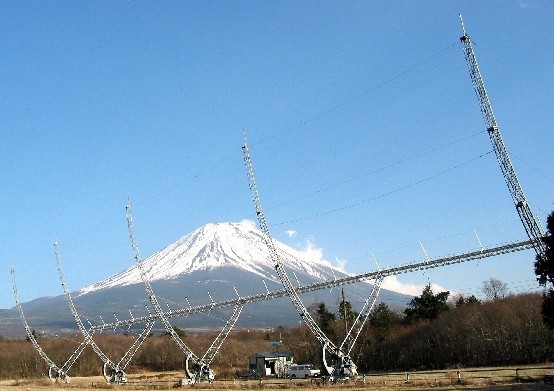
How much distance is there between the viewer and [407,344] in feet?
281

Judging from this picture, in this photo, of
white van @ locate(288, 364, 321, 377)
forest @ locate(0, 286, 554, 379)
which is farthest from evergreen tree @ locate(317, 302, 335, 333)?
white van @ locate(288, 364, 321, 377)

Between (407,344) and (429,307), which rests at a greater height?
(429,307)

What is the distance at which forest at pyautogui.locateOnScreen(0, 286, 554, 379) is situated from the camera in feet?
240

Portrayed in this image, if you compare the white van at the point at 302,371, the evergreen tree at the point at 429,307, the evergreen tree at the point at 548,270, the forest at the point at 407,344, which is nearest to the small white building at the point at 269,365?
the forest at the point at 407,344

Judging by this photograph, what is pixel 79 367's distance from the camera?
4284 inches

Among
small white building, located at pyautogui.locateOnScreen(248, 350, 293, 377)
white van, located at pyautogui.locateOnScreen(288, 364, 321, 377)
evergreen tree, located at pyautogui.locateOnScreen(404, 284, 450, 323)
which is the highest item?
evergreen tree, located at pyautogui.locateOnScreen(404, 284, 450, 323)

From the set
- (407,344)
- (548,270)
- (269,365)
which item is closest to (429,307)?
(407,344)

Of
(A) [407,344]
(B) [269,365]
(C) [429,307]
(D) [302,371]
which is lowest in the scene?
(D) [302,371]

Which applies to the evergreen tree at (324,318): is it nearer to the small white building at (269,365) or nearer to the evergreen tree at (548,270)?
the small white building at (269,365)

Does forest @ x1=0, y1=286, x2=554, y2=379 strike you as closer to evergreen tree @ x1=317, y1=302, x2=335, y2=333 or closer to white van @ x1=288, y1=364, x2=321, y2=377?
evergreen tree @ x1=317, y1=302, x2=335, y2=333

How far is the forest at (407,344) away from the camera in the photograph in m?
73.1

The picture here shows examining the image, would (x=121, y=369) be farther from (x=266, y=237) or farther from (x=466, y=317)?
(x=466, y=317)

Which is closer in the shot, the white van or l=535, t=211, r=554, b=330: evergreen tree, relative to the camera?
l=535, t=211, r=554, b=330: evergreen tree

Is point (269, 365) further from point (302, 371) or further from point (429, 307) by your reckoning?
point (429, 307)
